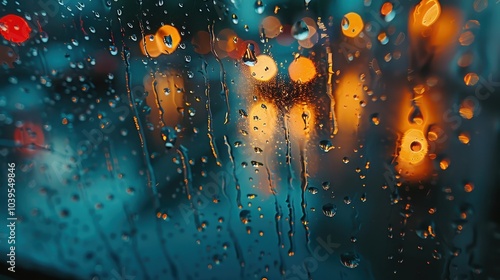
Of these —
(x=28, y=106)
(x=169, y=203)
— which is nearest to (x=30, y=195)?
(x=28, y=106)

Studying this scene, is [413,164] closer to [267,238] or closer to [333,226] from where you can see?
[333,226]

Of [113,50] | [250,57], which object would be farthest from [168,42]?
[250,57]

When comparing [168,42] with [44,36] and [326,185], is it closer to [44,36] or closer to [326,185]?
[44,36]

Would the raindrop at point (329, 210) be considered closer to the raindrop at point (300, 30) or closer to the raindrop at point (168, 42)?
the raindrop at point (300, 30)

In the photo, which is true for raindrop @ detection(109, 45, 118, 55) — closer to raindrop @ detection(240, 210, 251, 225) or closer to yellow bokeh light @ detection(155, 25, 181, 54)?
yellow bokeh light @ detection(155, 25, 181, 54)

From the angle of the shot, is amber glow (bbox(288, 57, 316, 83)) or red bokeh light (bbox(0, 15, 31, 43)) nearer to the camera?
amber glow (bbox(288, 57, 316, 83))

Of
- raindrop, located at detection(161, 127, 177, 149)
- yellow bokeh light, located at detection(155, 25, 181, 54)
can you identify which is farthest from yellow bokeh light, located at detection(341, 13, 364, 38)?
raindrop, located at detection(161, 127, 177, 149)
